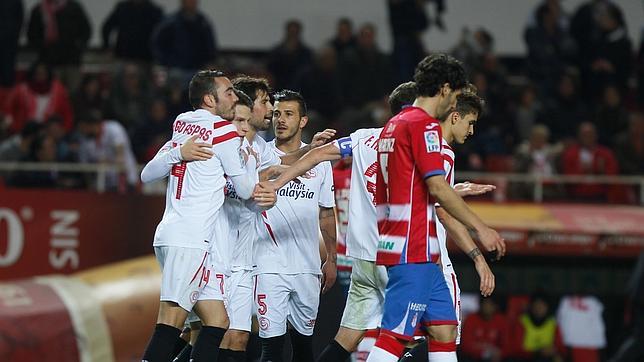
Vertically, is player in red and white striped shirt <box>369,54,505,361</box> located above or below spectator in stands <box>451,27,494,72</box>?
below

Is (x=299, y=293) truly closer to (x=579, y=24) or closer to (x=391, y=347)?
(x=391, y=347)

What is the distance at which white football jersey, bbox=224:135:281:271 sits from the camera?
9.88 meters

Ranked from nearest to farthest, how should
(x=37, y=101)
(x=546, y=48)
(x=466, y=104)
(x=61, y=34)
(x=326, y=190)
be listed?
(x=466, y=104) → (x=326, y=190) → (x=37, y=101) → (x=61, y=34) → (x=546, y=48)

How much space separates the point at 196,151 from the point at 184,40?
927 cm

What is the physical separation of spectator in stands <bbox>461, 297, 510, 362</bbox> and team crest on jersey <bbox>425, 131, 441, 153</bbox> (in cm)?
1136

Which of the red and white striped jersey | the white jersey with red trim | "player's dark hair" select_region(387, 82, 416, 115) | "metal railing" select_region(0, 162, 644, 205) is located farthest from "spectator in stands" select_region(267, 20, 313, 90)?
the red and white striped jersey

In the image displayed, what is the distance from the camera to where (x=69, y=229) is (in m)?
16.2

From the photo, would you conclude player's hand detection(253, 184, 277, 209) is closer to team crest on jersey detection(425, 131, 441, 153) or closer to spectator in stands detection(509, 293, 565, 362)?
team crest on jersey detection(425, 131, 441, 153)

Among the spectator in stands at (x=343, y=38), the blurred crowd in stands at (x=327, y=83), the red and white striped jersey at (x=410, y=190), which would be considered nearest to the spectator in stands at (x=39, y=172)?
the blurred crowd in stands at (x=327, y=83)

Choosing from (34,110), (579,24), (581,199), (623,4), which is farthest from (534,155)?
(34,110)

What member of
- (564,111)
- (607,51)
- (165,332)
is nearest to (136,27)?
(564,111)

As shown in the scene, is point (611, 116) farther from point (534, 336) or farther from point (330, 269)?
point (330, 269)

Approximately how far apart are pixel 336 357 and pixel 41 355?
604cm

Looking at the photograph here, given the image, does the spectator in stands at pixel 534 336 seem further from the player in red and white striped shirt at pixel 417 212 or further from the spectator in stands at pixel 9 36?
the player in red and white striped shirt at pixel 417 212
